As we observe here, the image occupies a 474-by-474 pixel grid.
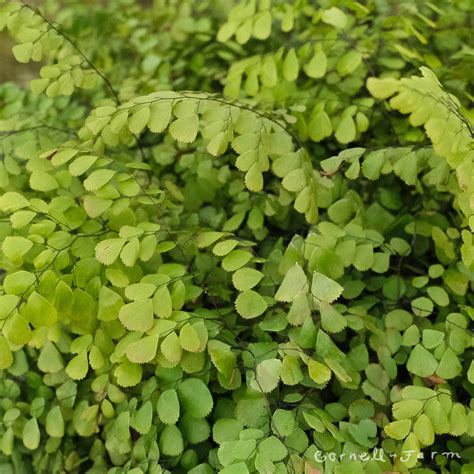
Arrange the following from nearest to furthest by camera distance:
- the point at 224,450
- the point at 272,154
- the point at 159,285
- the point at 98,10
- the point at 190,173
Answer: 1. the point at 224,450
2. the point at 159,285
3. the point at 272,154
4. the point at 190,173
5. the point at 98,10

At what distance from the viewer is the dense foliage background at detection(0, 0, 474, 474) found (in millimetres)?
884

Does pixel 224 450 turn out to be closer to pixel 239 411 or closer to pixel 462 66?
pixel 239 411

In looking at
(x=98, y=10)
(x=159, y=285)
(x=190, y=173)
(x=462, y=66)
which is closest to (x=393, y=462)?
→ (x=159, y=285)

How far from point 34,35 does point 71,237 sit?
1.51 feet

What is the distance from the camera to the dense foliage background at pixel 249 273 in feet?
2.90

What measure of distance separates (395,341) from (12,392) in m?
0.73

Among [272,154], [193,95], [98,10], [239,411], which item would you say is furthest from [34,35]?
[239,411]

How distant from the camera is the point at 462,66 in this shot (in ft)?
4.30

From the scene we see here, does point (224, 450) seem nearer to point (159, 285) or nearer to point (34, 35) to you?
point (159, 285)

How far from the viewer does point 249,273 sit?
96 centimetres

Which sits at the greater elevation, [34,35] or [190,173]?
[34,35]

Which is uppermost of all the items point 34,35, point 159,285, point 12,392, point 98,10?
point 34,35

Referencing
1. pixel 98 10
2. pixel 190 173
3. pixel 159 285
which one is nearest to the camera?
pixel 159 285

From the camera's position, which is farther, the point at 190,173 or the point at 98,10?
Answer: the point at 98,10
